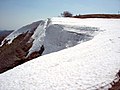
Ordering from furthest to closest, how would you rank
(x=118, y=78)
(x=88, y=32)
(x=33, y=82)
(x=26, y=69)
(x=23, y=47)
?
(x=23, y=47), (x=88, y=32), (x=26, y=69), (x=33, y=82), (x=118, y=78)

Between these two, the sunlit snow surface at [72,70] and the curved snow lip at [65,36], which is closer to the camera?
the sunlit snow surface at [72,70]

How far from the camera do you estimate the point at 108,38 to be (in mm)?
17375

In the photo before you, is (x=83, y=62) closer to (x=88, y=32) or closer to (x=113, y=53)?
(x=113, y=53)

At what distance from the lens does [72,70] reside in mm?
12633

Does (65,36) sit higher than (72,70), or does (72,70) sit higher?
(65,36)

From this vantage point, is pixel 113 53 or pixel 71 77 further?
pixel 113 53

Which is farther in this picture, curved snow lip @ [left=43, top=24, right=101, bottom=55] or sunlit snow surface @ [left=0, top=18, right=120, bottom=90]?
curved snow lip @ [left=43, top=24, right=101, bottom=55]

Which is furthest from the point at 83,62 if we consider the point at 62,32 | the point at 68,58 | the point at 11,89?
the point at 62,32

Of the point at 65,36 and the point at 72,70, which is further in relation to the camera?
the point at 65,36

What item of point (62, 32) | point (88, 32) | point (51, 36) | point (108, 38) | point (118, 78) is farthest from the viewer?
point (51, 36)

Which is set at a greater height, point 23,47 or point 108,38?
point 108,38

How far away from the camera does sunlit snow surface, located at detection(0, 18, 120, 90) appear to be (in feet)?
37.1

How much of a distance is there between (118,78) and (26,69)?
5.95 meters

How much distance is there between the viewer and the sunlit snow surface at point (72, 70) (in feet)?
37.1
